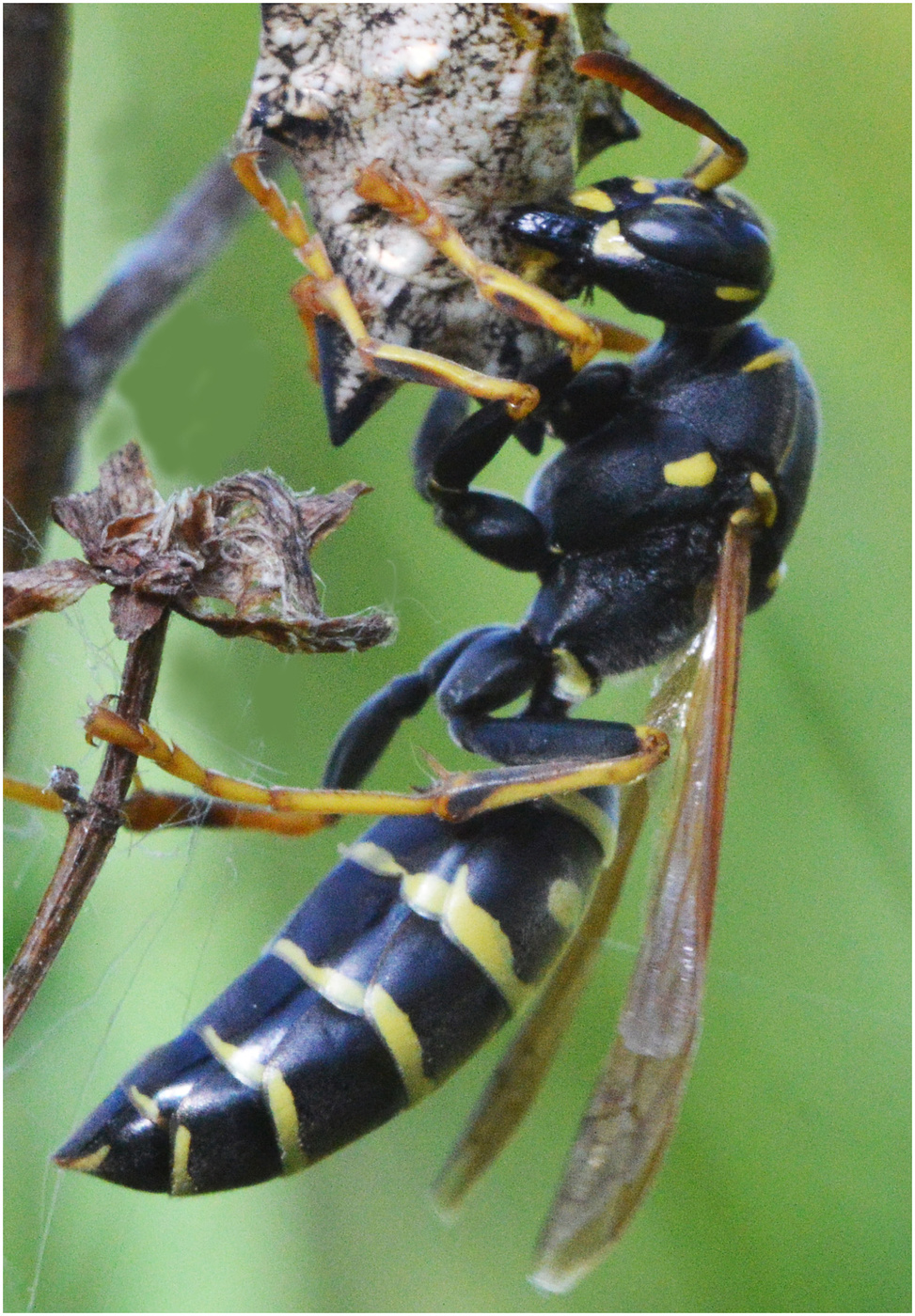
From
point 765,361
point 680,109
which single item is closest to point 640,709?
point 765,361

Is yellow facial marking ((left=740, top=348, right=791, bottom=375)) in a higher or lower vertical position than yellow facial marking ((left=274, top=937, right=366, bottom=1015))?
higher

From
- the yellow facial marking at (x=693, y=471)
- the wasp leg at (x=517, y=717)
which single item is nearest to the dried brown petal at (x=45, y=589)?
the wasp leg at (x=517, y=717)

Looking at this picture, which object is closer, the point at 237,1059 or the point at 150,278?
the point at 237,1059

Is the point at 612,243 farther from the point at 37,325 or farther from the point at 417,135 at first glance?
the point at 37,325

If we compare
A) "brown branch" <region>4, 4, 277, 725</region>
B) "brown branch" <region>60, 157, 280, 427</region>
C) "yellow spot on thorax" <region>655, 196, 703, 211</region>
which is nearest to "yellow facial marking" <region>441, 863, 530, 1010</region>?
"brown branch" <region>4, 4, 277, 725</region>

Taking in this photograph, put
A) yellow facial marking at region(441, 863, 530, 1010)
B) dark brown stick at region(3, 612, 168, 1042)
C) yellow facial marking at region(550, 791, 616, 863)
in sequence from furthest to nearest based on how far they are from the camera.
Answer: yellow facial marking at region(550, 791, 616, 863), yellow facial marking at region(441, 863, 530, 1010), dark brown stick at region(3, 612, 168, 1042)

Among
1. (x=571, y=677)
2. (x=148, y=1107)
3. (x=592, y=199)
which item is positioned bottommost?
(x=148, y=1107)

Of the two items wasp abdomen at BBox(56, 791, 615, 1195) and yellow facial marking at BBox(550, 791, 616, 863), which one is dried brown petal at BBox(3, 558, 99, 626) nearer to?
wasp abdomen at BBox(56, 791, 615, 1195)
